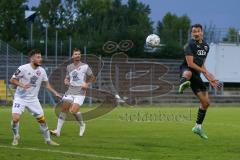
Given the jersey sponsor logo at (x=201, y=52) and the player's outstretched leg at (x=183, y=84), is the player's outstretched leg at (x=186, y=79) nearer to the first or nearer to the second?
the player's outstretched leg at (x=183, y=84)

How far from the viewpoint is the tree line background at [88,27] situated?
55500 mm

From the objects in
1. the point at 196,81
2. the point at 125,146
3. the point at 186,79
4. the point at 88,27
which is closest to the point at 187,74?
the point at 186,79

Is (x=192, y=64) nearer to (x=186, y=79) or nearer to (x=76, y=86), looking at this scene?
(x=186, y=79)

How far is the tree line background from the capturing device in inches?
2185

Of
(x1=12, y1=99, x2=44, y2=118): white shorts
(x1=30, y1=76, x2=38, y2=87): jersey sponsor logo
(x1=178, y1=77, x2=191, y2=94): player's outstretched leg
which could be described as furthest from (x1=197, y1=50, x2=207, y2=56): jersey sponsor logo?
(x1=12, y1=99, x2=44, y2=118): white shorts

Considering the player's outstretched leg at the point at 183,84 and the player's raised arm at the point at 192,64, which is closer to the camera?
the player's raised arm at the point at 192,64

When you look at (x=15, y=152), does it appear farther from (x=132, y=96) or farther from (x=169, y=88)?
(x=169, y=88)

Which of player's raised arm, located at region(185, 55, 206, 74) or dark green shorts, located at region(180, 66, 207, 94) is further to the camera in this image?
dark green shorts, located at region(180, 66, 207, 94)

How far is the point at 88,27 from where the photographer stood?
78.2 m

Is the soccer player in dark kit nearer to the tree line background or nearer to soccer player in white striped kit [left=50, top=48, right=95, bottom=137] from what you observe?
soccer player in white striped kit [left=50, top=48, right=95, bottom=137]

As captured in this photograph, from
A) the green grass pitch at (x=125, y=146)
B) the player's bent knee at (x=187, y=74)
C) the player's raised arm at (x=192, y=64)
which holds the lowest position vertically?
the green grass pitch at (x=125, y=146)

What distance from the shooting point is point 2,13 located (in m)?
69.3

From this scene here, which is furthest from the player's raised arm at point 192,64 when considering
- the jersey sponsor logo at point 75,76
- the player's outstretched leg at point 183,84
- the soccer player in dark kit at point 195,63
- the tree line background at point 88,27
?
the tree line background at point 88,27

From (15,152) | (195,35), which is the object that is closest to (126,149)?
(15,152)
